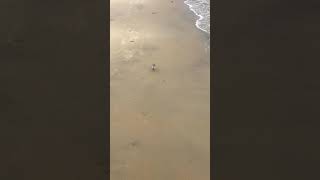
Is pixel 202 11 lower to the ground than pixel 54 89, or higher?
higher

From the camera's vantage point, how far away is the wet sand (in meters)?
0.91

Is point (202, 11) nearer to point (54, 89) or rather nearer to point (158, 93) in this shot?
point (158, 93)

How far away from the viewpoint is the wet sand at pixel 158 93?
3.00ft

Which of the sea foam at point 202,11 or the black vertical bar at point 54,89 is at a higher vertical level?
the sea foam at point 202,11

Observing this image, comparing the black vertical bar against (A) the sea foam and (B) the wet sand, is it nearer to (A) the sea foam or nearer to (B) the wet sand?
(B) the wet sand

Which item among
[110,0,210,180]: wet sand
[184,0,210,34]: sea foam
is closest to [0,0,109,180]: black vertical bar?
[110,0,210,180]: wet sand

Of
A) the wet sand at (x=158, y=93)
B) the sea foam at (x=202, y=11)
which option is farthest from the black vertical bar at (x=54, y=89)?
the sea foam at (x=202, y=11)

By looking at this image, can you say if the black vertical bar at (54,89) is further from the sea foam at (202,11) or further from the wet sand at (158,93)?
the sea foam at (202,11)

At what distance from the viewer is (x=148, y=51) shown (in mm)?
948

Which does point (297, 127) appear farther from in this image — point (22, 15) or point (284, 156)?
point (22, 15)

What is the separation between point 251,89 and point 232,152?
0.17m

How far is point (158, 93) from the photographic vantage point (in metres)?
0.94

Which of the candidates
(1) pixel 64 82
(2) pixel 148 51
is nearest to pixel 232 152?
(2) pixel 148 51

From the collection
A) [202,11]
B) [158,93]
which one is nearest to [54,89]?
[158,93]
